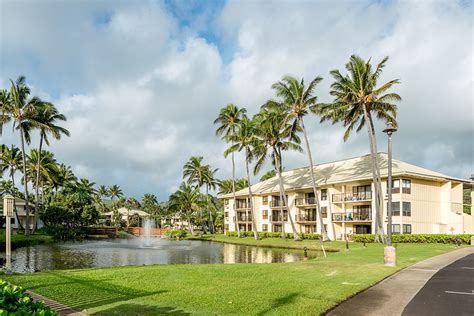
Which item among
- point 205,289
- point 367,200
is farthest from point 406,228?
point 205,289

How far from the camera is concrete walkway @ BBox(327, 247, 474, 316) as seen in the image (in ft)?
31.7

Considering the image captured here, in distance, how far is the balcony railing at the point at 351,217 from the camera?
1706 inches

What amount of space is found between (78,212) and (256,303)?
183 ft

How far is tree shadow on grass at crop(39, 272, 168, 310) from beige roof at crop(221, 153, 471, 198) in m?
33.3

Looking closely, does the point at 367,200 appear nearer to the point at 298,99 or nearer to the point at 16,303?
the point at 298,99

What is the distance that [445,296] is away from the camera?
1132 centimetres

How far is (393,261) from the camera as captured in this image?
18.2m

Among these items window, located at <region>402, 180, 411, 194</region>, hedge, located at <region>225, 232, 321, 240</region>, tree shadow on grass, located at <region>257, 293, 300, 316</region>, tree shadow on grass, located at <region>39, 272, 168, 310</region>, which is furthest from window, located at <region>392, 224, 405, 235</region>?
tree shadow on grass, located at <region>39, 272, 168, 310</region>

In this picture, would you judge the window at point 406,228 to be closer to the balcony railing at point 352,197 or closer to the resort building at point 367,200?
the resort building at point 367,200

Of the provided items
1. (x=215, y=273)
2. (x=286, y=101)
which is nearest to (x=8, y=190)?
(x=286, y=101)

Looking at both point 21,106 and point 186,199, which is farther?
point 186,199

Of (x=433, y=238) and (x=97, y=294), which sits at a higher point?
(x=97, y=294)

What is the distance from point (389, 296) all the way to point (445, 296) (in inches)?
64.3

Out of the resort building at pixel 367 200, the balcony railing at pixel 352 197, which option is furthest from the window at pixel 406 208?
the balcony railing at pixel 352 197
